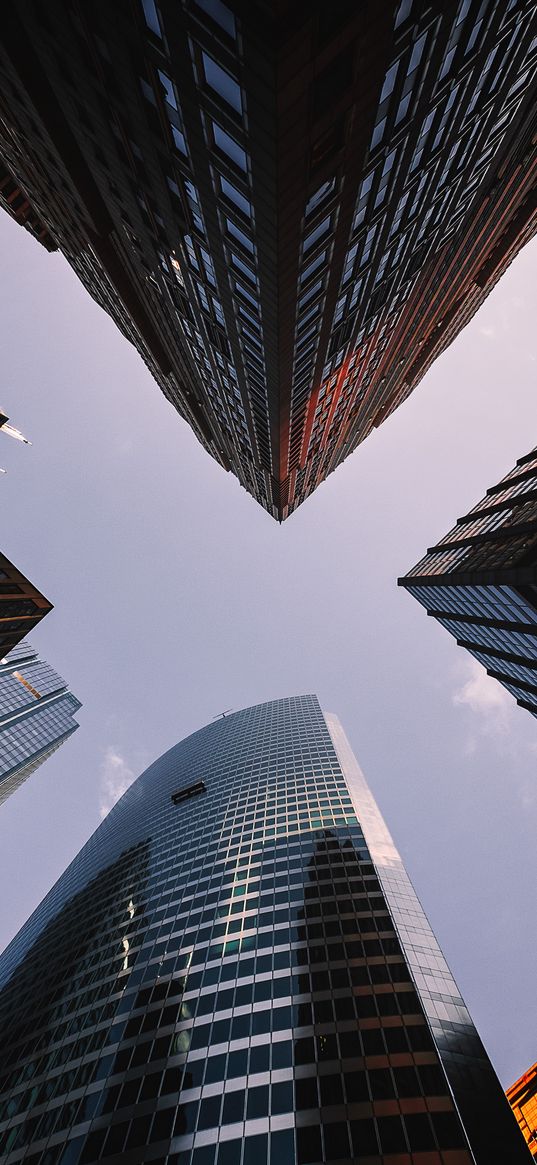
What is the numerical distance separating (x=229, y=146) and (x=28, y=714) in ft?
536

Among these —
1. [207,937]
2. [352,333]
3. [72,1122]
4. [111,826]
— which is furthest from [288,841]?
[111,826]

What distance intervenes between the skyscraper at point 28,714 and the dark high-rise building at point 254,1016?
64905 millimetres

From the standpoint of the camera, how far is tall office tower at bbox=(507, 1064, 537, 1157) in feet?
162

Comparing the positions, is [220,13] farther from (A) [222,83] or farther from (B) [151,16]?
(B) [151,16]

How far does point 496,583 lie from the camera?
36.6 meters

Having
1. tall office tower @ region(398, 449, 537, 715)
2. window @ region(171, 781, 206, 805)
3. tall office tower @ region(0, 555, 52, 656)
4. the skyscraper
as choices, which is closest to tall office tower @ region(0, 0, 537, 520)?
tall office tower @ region(398, 449, 537, 715)

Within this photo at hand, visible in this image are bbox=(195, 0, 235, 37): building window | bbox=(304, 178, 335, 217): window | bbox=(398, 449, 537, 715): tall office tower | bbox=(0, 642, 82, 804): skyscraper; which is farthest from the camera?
bbox=(0, 642, 82, 804): skyscraper

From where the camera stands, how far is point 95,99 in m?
21.5

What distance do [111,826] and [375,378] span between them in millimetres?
112542

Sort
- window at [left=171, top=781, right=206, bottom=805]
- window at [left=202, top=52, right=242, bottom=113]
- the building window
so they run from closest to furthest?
the building window
window at [left=202, top=52, right=242, bottom=113]
window at [left=171, top=781, right=206, bottom=805]

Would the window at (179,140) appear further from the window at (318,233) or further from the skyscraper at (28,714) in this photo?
the skyscraper at (28,714)

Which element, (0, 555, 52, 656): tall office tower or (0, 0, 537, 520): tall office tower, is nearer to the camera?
(0, 0, 537, 520): tall office tower

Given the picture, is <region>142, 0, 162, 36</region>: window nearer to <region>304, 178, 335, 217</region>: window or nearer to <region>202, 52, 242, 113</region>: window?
<region>202, 52, 242, 113</region>: window

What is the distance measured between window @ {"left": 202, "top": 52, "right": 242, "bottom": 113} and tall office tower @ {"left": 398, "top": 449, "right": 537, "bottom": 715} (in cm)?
2962
